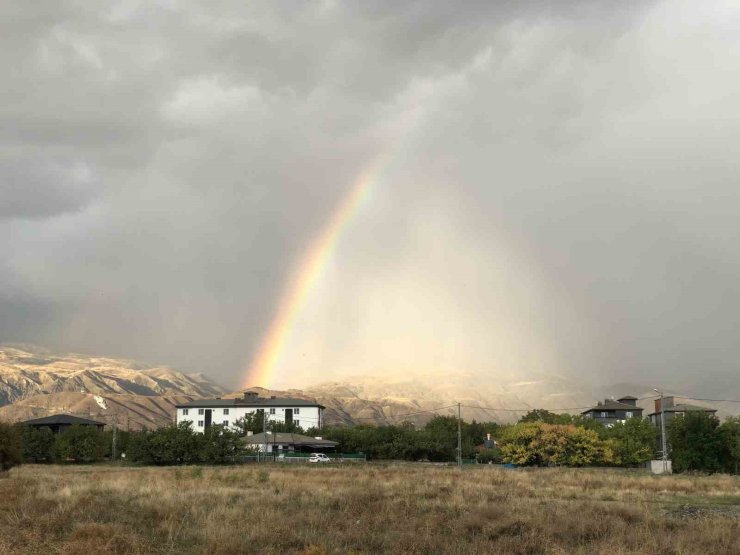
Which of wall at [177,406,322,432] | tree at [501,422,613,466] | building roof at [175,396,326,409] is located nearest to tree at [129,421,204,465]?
tree at [501,422,613,466]

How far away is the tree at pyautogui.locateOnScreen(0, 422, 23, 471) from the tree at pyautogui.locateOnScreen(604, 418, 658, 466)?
218 feet

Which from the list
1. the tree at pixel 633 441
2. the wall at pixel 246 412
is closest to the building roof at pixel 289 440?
the tree at pixel 633 441

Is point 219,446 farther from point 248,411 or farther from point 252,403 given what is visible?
point 252,403

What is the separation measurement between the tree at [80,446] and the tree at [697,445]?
75589 mm

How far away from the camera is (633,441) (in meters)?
90.3

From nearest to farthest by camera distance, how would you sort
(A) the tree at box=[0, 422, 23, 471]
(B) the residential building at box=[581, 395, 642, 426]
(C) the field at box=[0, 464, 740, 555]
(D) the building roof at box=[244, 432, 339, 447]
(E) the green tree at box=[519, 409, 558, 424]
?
(C) the field at box=[0, 464, 740, 555] < (A) the tree at box=[0, 422, 23, 471] < (D) the building roof at box=[244, 432, 339, 447] < (E) the green tree at box=[519, 409, 558, 424] < (B) the residential building at box=[581, 395, 642, 426]

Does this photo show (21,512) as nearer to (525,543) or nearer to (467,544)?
(467,544)

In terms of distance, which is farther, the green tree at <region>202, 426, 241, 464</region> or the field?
the green tree at <region>202, 426, 241, 464</region>

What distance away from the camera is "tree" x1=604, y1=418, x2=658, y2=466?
8809cm

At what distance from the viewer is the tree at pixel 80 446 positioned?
9388 centimetres

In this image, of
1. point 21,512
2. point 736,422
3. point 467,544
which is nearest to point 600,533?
point 467,544

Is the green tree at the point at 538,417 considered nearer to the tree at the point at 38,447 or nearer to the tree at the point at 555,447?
the tree at the point at 555,447

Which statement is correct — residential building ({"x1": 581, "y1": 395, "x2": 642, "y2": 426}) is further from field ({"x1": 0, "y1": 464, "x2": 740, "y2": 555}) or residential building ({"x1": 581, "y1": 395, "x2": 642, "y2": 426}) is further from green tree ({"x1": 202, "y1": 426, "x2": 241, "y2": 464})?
field ({"x1": 0, "y1": 464, "x2": 740, "y2": 555})

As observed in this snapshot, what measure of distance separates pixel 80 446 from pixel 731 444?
8362 centimetres
